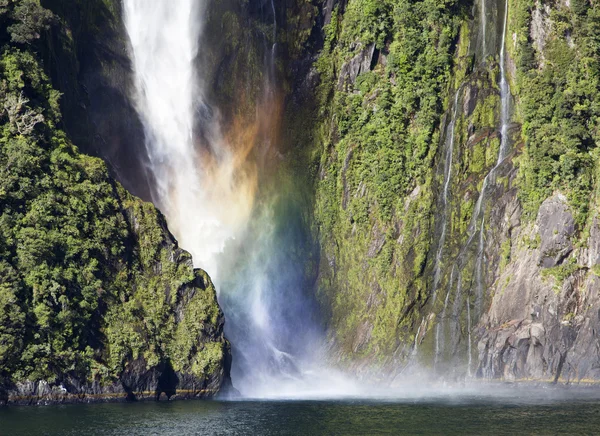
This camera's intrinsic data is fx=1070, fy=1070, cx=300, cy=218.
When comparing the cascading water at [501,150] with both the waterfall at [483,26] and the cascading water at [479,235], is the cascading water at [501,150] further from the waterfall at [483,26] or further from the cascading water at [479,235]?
the waterfall at [483,26]

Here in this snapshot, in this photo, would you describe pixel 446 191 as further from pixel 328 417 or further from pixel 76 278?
pixel 76 278

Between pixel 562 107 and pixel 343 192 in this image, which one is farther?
pixel 343 192

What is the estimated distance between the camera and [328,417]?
60750 mm

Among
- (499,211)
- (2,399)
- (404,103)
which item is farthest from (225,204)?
(2,399)

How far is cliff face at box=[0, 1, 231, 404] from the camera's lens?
6556cm

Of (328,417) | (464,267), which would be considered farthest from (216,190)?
(328,417)

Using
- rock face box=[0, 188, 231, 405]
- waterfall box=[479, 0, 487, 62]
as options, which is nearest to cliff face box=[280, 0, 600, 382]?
waterfall box=[479, 0, 487, 62]

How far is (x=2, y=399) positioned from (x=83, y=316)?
792cm

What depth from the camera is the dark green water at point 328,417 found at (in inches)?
2132

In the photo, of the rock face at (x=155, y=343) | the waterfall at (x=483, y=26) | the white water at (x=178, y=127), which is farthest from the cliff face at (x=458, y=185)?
the rock face at (x=155, y=343)

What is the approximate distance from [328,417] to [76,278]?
19825 millimetres

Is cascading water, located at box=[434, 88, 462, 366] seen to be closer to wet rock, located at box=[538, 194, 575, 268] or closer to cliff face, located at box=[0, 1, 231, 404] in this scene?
wet rock, located at box=[538, 194, 575, 268]

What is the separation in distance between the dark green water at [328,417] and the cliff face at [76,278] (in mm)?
2772

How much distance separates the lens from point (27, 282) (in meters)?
66.3
